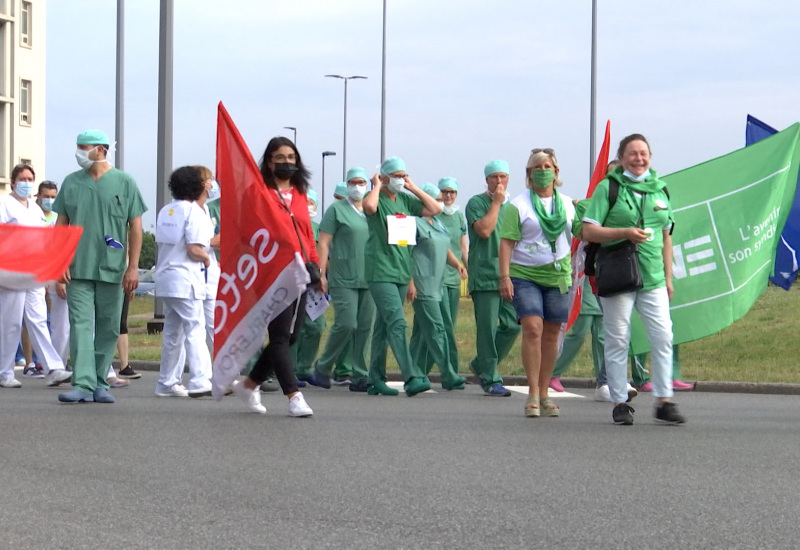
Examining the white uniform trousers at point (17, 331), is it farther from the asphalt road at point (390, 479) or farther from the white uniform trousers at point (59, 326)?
the asphalt road at point (390, 479)

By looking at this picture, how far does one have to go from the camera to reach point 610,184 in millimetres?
10242

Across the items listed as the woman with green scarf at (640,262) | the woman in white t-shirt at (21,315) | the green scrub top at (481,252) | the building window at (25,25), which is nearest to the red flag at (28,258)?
the woman in white t-shirt at (21,315)

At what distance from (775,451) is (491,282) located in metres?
4.88

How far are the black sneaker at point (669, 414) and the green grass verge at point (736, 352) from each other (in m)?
4.52

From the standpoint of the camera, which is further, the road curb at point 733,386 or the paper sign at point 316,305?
the road curb at point 733,386

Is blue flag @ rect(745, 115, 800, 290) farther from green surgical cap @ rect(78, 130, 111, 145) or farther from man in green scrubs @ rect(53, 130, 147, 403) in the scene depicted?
green surgical cap @ rect(78, 130, 111, 145)

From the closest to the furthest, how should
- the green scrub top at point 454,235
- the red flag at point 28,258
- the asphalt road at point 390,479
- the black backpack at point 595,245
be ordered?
the asphalt road at point 390,479, the black backpack at point 595,245, the red flag at point 28,258, the green scrub top at point 454,235

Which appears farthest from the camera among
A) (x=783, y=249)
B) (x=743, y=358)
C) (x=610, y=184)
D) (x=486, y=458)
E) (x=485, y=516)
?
(x=743, y=358)

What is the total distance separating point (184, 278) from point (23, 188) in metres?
2.24

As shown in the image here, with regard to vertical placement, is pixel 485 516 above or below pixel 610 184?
below

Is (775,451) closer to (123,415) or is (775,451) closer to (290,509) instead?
(290,509)

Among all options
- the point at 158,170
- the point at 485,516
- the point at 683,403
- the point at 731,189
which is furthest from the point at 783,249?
the point at 158,170

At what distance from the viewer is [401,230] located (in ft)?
42.6

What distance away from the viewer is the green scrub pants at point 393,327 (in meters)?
12.8
